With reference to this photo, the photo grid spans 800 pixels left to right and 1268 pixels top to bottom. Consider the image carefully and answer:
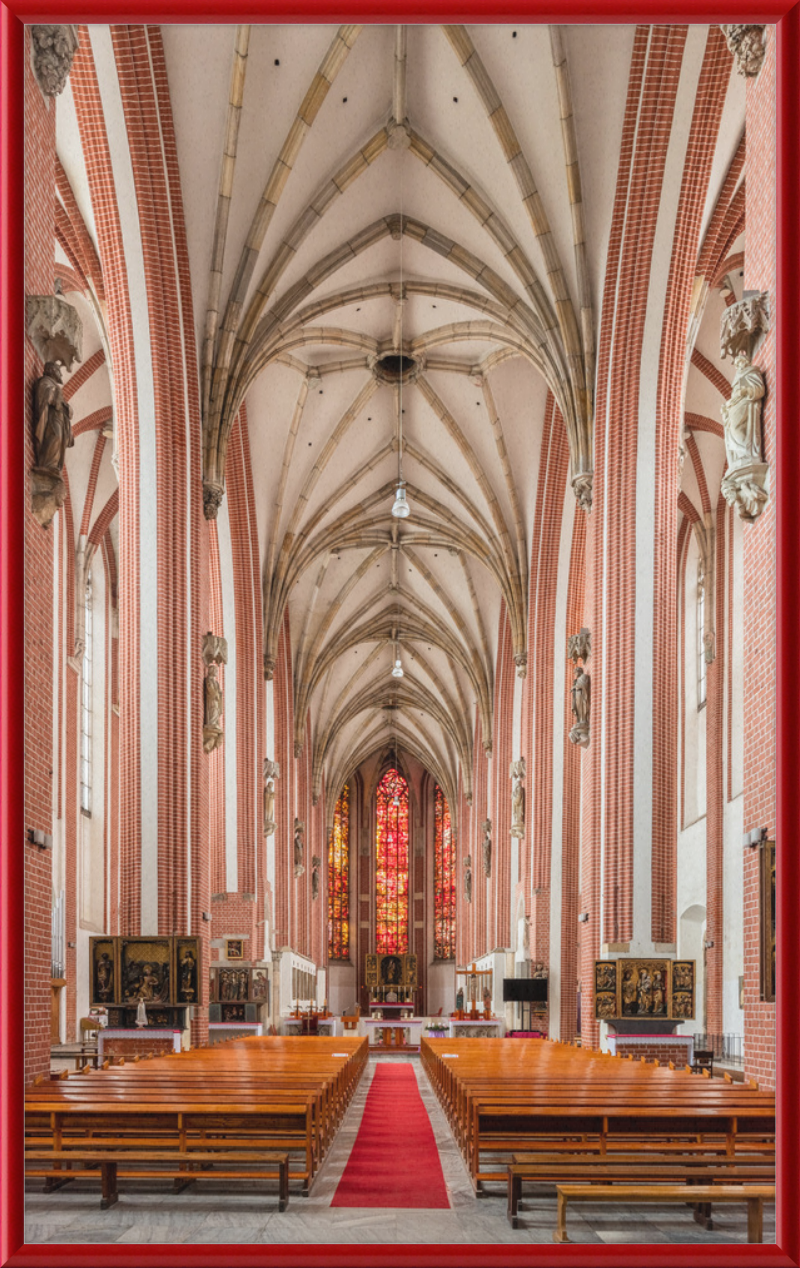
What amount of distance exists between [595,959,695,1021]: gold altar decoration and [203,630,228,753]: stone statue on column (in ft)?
21.8

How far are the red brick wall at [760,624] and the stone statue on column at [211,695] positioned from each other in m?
10.8

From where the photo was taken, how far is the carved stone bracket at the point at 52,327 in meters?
8.10

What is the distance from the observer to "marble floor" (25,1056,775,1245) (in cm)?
661

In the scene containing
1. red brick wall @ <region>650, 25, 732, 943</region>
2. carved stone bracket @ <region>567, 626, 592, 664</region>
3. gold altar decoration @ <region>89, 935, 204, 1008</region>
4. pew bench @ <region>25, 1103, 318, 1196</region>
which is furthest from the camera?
carved stone bracket @ <region>567, 626, 592, 664</region>

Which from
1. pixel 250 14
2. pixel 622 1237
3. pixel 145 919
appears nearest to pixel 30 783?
pixel 622 1237

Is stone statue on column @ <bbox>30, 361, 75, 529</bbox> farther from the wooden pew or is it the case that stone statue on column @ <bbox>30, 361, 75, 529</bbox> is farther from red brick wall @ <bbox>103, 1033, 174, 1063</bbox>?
red brick wall @ <bbox>103, 1033, 174, 1063</bbox>

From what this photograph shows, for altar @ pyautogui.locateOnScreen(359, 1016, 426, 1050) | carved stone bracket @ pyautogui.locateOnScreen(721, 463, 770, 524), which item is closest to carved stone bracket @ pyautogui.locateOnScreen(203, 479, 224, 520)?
carved stone bracket @ pyautogui.locateOnScreen(721, 463, 770, 524)

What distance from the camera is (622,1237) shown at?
6.65 meters

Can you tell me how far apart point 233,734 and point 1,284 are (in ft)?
71.0

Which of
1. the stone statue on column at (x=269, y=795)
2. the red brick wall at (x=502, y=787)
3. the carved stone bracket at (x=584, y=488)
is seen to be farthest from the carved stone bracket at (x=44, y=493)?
the red brick wall at (x=502, y=787)

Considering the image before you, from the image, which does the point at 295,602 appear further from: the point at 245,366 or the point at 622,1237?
the point at 622,1237

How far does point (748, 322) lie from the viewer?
873cm

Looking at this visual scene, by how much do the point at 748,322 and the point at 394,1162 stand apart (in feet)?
22.8

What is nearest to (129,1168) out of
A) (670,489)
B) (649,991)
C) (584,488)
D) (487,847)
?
(649,991)
